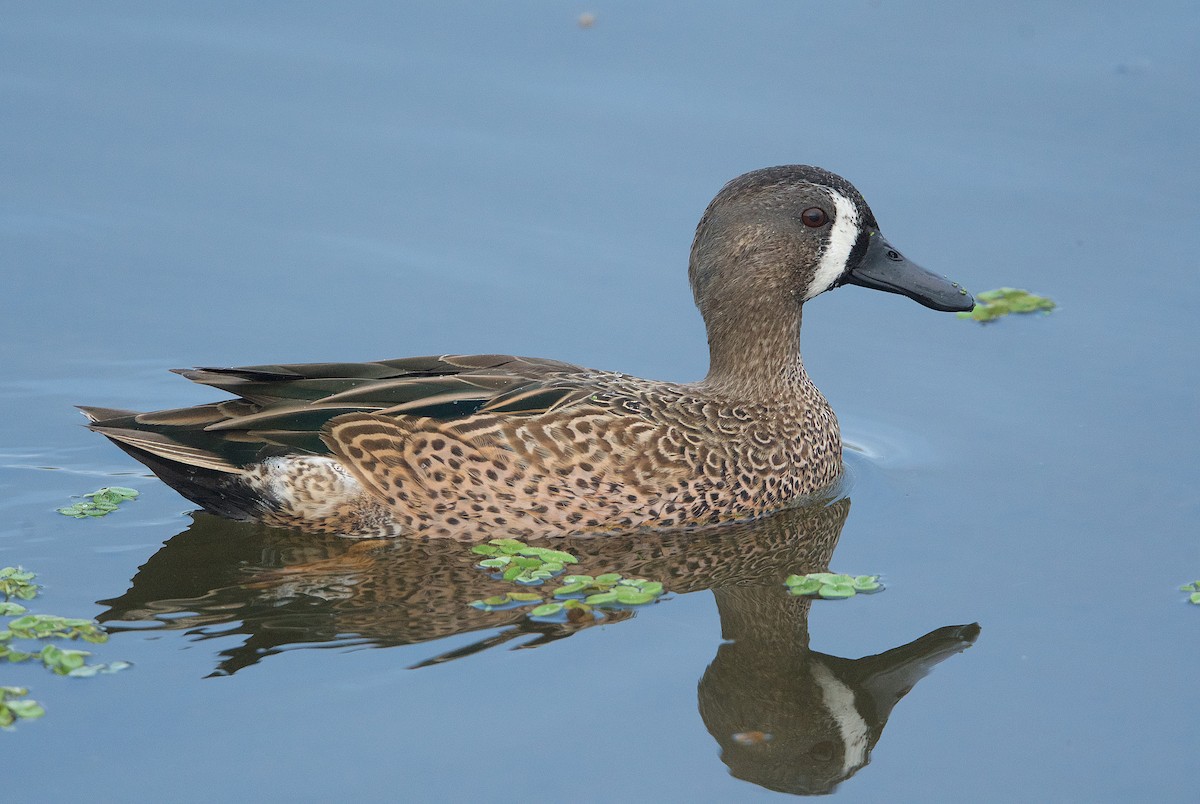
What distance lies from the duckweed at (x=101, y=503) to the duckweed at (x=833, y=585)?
3459 millimetres

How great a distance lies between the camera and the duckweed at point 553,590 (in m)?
7.97

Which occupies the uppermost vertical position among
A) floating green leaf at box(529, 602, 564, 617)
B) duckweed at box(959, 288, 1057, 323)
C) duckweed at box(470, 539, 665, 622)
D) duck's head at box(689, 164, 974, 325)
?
duck's head at box(689, 164, 974, 325)

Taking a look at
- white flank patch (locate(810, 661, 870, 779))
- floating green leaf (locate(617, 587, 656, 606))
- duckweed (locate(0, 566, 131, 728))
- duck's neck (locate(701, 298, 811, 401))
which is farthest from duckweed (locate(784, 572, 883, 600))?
duckweed (locate(0, 566, 131, 728))

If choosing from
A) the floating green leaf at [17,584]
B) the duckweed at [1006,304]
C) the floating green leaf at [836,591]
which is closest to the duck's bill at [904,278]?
the duckweed at [1006,304]

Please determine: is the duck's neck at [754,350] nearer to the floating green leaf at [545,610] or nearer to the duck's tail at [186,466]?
the floating green leaf at [545,610]

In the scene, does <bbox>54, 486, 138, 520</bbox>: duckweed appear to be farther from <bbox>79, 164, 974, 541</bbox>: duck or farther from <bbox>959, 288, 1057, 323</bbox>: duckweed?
<bbox>959, 288, 1057, 323</bbox>: duckweed

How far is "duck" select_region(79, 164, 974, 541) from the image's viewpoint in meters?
8.62

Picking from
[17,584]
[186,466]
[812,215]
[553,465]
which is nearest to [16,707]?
[17,584]

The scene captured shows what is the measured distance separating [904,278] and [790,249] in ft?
2.17

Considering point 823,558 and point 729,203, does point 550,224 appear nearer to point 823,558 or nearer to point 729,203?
point 729,203

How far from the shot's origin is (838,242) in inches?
369

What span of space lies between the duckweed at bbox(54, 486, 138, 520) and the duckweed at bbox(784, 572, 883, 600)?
346cm

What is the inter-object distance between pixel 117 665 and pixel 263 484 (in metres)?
1.61

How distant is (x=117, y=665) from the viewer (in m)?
7.27
